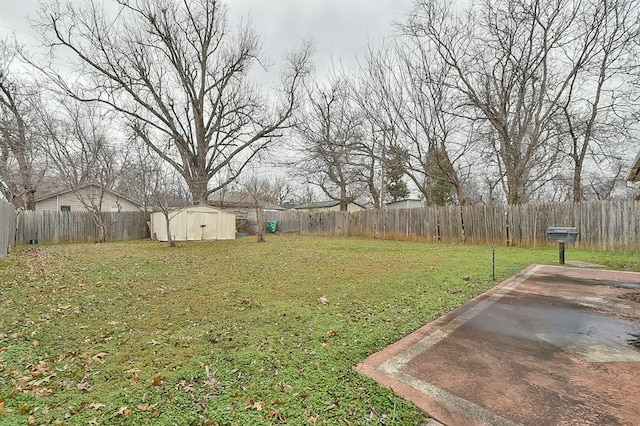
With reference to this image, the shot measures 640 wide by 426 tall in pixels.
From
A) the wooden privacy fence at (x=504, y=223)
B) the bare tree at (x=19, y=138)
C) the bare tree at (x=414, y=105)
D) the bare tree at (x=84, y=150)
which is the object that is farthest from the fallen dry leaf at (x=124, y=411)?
the bare tree at (x=84, y=150)

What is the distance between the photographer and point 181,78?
17141mm

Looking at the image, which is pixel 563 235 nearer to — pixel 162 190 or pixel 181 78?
pixel 162 190

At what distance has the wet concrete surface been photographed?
1813mm

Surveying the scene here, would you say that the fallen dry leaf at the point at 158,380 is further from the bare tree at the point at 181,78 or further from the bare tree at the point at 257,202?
the bare tree at the point at 181,78

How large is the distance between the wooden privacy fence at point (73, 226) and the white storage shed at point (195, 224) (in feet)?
3.28

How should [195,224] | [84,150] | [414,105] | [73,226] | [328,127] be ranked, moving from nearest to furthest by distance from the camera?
[414,105] → [73,226] → [84,150] → [195,224] → [328,127]

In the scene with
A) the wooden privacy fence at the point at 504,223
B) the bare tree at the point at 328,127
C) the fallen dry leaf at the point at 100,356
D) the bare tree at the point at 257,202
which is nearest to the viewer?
the fallen dry leaf at the point at 100,356

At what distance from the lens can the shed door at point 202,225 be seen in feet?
51.7

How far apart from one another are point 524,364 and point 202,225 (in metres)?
15.8

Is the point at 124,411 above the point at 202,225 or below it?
below

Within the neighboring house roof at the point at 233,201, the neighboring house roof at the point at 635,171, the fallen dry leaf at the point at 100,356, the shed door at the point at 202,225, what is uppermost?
the neighboring house roof at the point at 233,201

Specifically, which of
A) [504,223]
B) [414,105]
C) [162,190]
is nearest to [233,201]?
[162,190]

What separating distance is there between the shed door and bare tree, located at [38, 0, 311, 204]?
2.02m

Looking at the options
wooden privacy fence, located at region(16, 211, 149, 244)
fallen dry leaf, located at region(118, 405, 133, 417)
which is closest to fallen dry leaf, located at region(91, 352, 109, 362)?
fallen dry leaf, located at region(118, 405, 133, 417)
